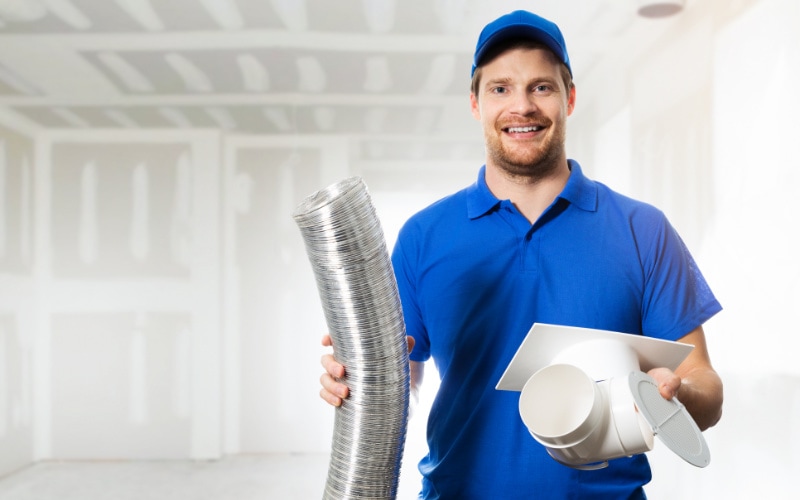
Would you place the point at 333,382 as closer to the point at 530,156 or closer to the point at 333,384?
the point at 333,384

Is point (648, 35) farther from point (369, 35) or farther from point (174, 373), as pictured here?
point (174, 373)

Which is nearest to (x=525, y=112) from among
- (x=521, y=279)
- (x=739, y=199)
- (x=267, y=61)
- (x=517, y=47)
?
(x=517, y=47)

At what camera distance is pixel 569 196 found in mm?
1370

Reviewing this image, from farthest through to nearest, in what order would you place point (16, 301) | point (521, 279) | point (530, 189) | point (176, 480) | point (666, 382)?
point (16, 301) < point (176, 480) < point (530, 189) < point (521, 279) < point (666, 382)

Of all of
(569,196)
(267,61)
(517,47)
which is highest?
(267,61)

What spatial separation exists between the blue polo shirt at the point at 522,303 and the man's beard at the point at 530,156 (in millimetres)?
55

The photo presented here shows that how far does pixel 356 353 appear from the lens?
1.21m

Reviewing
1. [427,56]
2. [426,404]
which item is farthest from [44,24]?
[426,404]

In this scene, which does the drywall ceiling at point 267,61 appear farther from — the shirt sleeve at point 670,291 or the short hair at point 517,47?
the shirt sleeve at point 670,291

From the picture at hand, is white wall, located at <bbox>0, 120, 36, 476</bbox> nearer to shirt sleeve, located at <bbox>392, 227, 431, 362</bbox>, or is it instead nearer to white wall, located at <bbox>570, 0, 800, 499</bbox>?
white wall, located at <bbox>570, 0, 800, 499</bbox>

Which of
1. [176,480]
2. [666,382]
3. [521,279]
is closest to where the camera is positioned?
[666,382]

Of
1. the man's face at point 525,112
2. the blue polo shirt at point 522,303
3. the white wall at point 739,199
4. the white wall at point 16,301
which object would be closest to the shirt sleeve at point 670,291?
the blue polo shirt at point 522,303

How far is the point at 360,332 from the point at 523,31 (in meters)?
0.63

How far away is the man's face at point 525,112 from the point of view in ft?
4.45
